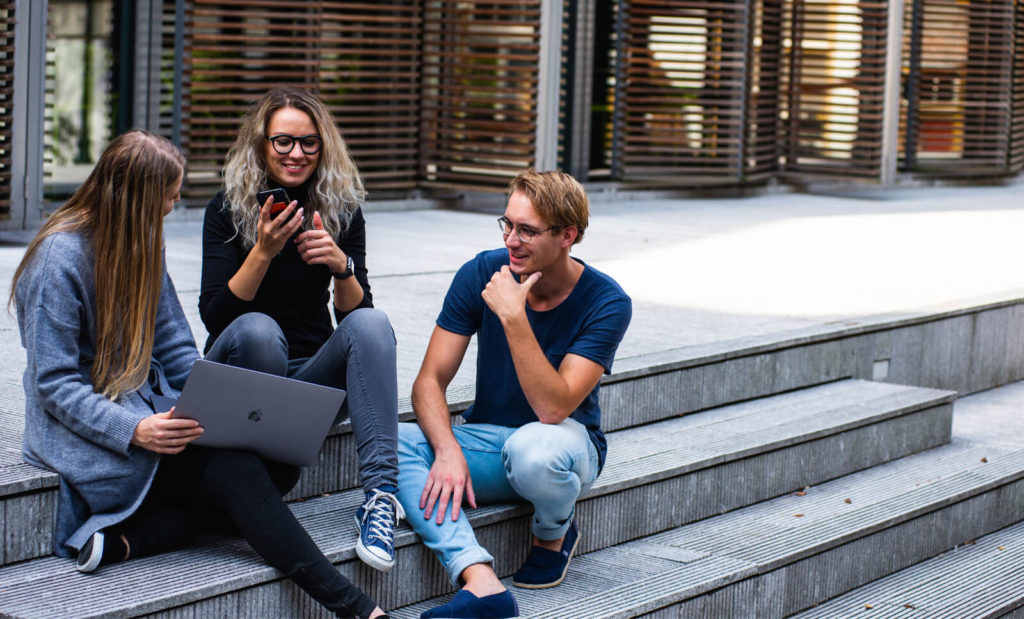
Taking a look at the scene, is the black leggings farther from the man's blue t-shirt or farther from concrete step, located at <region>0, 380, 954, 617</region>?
the man's blue t-shirt

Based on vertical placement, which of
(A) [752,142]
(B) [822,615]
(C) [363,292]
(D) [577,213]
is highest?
(A) [752,142]

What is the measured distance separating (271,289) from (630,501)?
1.32 meters

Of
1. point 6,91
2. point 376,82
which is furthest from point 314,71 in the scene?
point 6,91

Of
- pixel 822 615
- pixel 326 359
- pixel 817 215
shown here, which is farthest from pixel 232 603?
pixel 817 215

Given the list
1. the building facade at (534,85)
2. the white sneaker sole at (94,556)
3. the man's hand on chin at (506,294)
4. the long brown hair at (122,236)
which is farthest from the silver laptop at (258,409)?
the building facade at (534,85)

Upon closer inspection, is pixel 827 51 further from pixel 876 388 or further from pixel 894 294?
pixel 876 388

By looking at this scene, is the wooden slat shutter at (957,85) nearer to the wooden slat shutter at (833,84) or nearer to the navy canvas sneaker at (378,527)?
the wooden slat shutter at (833,84)

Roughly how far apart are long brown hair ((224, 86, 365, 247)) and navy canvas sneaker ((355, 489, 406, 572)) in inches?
32.4

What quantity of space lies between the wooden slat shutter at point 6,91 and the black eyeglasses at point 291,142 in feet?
14.8

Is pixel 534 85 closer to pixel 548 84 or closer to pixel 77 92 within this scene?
pixel 548 84

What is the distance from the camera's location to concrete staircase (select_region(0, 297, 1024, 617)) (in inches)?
120

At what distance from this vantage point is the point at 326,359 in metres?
3.42

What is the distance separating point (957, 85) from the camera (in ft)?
47.9

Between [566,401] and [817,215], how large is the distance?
27.8ft
